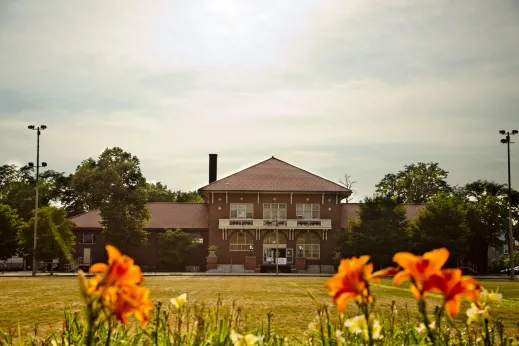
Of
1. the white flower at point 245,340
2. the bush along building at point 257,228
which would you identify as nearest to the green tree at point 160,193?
the bush along building at point 257,228

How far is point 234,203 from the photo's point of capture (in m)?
59.8

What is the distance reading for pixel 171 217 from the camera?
205 feet

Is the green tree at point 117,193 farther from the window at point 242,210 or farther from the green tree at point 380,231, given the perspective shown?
the green tree at point 380,231

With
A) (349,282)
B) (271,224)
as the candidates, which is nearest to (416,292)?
(349,282)

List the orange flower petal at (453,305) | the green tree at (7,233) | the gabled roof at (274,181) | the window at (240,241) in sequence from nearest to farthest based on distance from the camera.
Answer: the orange flower petal at (453,305) < the green tree at (7,233) < the window at (240,241) < the gabled roof at (274,181)

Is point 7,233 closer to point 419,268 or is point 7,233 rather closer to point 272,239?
point 272,239

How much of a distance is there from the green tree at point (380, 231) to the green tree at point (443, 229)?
4.14ft

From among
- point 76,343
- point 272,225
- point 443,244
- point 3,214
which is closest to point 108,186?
point 3,214

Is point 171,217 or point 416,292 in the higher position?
point 171,217

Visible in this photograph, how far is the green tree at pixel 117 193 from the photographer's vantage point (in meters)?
49.1

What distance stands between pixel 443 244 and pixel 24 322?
43672mm

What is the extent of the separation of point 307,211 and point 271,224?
3.88m

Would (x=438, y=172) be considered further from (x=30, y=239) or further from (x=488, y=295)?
(x=488, y=295)

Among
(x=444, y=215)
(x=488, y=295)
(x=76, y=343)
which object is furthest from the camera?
(x=444, y=215)
